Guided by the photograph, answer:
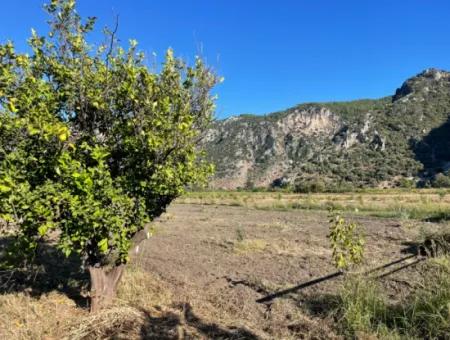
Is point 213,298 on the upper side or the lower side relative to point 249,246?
lower

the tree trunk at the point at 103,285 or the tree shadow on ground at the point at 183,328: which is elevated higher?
the tree trunk at the point at 103,285

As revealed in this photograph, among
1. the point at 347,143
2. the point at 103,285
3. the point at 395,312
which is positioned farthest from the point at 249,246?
the point at 347,143

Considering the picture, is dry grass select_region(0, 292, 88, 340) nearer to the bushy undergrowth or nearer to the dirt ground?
the dirt ground

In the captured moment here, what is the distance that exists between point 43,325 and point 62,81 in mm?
3983

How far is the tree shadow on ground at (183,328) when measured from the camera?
6.54 m

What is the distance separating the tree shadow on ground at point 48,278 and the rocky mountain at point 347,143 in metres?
62.8

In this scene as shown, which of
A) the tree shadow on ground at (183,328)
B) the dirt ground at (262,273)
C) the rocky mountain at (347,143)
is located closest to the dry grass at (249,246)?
the dirt ground at (262,273)

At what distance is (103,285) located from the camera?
776 centimetres

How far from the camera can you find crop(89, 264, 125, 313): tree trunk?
7.59 meters

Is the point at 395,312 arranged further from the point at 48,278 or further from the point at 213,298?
the point at 48,278

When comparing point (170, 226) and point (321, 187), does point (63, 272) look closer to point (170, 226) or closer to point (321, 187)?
point (170, 226)

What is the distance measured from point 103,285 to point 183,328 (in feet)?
6.07

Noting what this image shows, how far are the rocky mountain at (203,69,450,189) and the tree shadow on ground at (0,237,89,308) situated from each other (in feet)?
206

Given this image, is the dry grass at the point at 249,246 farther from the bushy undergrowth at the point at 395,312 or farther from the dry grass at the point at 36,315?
the bushy undergrowth at the point at 395,312
